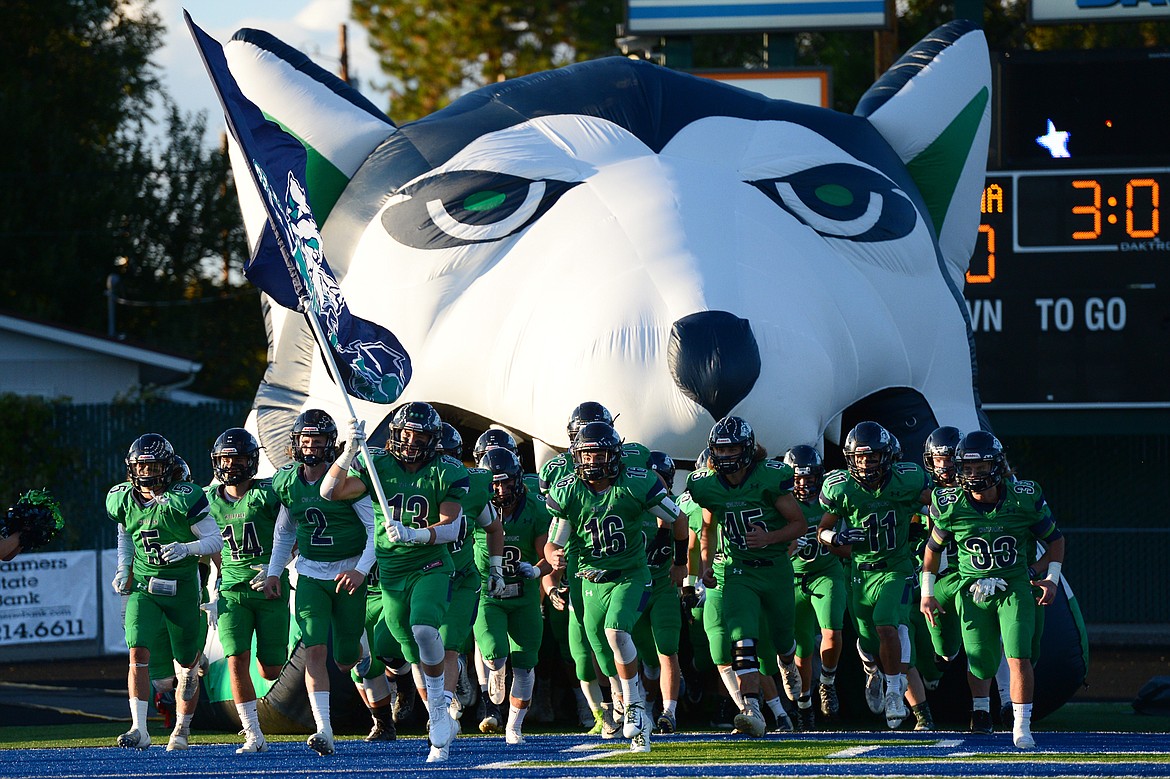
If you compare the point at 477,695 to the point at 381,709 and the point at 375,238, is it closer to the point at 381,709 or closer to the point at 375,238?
the point at 381,709

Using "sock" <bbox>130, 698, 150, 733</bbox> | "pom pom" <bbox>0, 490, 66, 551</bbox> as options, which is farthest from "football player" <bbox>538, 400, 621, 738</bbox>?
"pom pom" <bbox>0, 490, 66, 551</bbox>

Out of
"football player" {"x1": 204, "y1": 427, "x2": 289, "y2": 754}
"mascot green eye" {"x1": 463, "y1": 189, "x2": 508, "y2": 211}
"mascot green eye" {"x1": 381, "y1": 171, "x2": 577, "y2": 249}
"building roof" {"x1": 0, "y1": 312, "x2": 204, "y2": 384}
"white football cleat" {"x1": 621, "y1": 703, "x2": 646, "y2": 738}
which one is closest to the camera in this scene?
"white football cleat" {"x1": 621, "y1": 703, "x2": 646, "y2": 738}

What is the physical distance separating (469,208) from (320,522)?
6.03 ft

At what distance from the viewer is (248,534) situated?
848cm

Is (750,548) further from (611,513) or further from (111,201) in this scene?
(111,201)

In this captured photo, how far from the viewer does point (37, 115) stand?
90.2 ft

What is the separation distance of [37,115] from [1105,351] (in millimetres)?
19113

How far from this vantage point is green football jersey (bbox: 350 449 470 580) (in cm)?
802

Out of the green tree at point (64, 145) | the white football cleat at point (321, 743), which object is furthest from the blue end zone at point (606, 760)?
the green tree at point (64, 145)

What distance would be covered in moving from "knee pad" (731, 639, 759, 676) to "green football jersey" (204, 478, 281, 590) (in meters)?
2.14

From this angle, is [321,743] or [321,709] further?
[321,709]

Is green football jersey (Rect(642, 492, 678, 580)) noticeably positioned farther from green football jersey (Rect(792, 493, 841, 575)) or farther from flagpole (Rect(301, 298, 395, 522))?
flagpole (Rect(301, 298, 395, 522))

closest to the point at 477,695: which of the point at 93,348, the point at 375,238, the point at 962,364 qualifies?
the point at 375,238

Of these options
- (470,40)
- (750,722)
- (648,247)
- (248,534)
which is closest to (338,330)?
(248,534)
